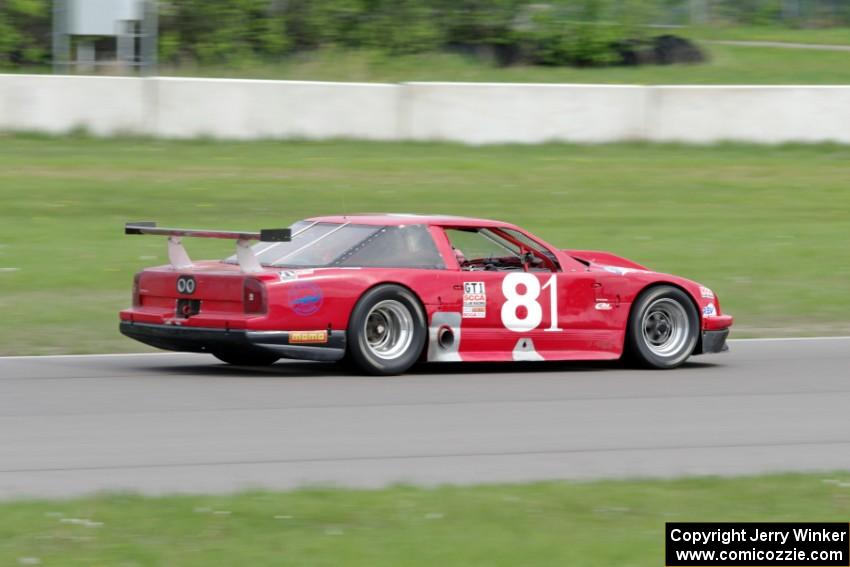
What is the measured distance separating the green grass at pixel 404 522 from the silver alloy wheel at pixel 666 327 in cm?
471

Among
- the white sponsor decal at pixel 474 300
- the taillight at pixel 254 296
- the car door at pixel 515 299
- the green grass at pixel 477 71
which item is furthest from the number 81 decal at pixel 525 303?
the green grass at pixel 477 71

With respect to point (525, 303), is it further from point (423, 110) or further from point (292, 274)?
point (423, 110)

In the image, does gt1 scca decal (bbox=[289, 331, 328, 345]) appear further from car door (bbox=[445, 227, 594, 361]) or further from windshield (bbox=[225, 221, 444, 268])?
car door (bbox=[445, 227, 594, 361])

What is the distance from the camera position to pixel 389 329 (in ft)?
34.3

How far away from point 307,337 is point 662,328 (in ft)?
9.95

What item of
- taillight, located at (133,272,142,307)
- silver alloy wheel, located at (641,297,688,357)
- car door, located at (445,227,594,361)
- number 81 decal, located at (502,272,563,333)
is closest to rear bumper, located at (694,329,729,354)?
silver alloy wheel, located at (641,297,688,357)

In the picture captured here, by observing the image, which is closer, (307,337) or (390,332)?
(307,337)

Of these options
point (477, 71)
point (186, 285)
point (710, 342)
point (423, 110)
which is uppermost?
point (477, 71)

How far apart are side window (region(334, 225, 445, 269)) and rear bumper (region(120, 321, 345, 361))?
606 millimetres

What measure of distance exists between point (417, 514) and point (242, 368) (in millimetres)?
5196

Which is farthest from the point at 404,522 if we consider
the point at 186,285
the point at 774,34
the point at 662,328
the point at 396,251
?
the point at 774,34

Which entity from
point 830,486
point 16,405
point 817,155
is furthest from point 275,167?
point 830,486

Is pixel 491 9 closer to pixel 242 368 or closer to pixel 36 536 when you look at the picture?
pixel 242 368

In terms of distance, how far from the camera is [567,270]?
36.8ft
